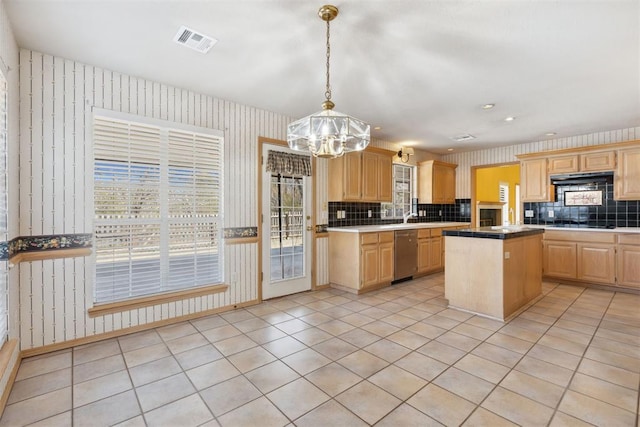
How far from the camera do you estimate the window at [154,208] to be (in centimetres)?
293

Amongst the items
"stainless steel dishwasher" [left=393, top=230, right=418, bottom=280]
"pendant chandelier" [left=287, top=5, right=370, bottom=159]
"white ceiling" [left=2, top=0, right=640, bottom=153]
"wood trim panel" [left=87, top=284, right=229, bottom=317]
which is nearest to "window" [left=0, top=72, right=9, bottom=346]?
"white ceiling" [left=2, top=0, right=640, bottom=153]

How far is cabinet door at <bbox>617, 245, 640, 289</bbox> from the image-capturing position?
4.34 metres

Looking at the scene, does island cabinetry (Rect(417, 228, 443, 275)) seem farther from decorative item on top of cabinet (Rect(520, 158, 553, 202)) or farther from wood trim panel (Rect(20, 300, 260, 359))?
wood trim panel (Rect(20, 300, 260, 359))

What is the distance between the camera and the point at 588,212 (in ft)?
17.0

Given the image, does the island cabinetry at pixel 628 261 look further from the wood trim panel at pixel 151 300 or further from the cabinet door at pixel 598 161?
the wood trim panel at pixel 151 300

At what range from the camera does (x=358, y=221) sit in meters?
5.33

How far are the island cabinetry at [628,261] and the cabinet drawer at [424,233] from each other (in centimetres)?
263

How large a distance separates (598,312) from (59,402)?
17.1ft

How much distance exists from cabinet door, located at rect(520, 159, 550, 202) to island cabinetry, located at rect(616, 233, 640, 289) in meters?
1.20

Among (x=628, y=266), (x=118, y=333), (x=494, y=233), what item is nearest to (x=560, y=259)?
(x=628, y=266)

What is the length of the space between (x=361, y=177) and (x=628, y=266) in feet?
13.3

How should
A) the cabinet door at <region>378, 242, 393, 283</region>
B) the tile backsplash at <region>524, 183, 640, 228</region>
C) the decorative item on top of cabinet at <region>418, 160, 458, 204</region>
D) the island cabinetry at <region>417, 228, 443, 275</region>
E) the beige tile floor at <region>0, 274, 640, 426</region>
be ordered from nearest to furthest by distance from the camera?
the beige tile floor at <region>0, 274, 640, 426</region>
the cabinet door at <region>378, 242, 393, 283</region>
the tile backsplash at <region>524, 183, 640, 228</region>
the island cabinetry at <region>417, 228, 443, 275</region>
the decorative item on top of cabinet at <region>418, 160, 458, 204</region>

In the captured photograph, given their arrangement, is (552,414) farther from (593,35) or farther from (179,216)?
(179,216)

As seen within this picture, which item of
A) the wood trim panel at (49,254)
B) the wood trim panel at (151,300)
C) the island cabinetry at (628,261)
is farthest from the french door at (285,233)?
the island cabinetry at (628,261)
